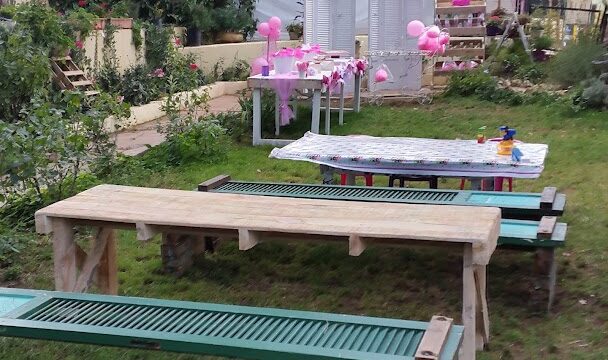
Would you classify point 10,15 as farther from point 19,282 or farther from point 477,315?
point 477,315

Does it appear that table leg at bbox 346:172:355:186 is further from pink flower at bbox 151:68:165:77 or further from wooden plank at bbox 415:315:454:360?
pink flower at bbox 151:68:165:77

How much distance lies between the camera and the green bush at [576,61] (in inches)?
438

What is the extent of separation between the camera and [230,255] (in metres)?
5.28

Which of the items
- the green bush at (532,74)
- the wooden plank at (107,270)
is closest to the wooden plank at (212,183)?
the wooden plank at (107,270)

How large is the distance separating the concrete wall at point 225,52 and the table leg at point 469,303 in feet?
35.5

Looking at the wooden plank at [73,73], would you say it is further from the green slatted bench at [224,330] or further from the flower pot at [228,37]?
the green slatted bench at [224,330]

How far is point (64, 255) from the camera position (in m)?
4.06

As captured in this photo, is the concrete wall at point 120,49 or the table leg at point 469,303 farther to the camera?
the concrete wall at point 120,49

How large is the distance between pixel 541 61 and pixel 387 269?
10.1 m

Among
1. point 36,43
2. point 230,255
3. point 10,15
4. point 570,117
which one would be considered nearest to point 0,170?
point 230,255

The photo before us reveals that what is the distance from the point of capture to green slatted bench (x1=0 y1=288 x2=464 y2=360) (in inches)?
110

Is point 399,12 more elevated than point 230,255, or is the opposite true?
point 399,12

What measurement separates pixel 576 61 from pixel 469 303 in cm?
874

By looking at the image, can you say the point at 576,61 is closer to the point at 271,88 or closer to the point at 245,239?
the point at 271,88
